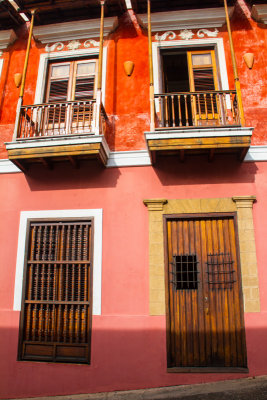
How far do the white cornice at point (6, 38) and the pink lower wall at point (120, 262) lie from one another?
3505 millimetres

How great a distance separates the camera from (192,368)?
468 cm

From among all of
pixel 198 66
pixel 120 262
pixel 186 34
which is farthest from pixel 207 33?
pixel 120 262

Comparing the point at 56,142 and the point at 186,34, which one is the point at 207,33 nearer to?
the point at 186,34

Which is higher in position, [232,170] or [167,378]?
[232,170]

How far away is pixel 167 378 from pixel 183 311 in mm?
1079

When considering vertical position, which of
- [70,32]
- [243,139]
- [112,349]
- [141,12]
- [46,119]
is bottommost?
[112,349]

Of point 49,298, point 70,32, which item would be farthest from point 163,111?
point 49,298

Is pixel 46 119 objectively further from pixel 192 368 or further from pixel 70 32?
pixel 192 368

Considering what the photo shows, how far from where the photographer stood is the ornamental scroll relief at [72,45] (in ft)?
21.8

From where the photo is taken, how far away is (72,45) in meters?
6.69

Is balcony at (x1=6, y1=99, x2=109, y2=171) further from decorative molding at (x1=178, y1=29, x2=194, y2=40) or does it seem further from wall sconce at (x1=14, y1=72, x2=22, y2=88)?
decorative molding at (x1=178, y1=29, x2=194, y2=40)

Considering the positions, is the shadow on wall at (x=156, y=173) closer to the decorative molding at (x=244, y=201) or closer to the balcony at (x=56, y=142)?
the balcony at (x=56, y=142)

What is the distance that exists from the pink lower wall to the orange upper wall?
2.78ft

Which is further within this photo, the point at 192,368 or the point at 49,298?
the point at 49,298
